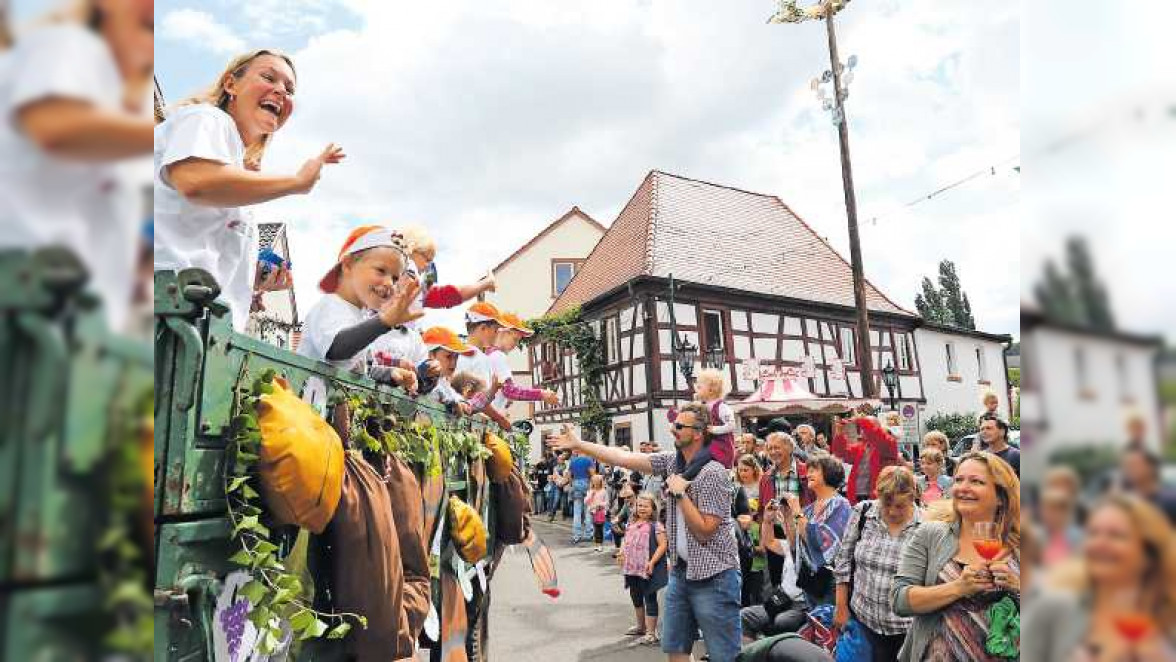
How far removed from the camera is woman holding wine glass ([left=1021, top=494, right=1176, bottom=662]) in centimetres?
50

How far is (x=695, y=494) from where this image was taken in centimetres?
466

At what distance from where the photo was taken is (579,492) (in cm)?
1567

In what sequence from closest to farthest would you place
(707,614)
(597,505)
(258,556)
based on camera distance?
(258,556), (707,614), (597,505)

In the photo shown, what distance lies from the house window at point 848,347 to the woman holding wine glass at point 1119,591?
1021 inches

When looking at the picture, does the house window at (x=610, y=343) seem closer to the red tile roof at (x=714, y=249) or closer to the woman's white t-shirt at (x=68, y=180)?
the red tile roof at (x=714, y=249)

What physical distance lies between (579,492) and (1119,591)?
15463 mm

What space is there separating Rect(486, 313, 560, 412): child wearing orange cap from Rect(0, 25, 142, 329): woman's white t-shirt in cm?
557

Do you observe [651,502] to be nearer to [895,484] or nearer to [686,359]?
[895,484]

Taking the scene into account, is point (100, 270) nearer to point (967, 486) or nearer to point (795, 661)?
point (967, 486)

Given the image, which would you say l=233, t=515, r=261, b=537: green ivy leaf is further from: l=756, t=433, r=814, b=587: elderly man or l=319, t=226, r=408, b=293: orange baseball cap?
l=756, t=433, r=814, b=587: elderly man

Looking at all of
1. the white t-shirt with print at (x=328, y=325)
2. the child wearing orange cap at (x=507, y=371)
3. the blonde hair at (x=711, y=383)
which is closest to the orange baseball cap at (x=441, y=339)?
the child wearing orange cap at (x=507, y=371)

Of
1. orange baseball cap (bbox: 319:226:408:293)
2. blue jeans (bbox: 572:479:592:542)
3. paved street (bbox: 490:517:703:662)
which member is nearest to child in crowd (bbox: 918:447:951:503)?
paved street (bbox: 490:517:703:662)

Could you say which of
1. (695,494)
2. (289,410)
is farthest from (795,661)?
(289,410)

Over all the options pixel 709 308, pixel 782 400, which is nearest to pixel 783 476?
pixel 782 400
